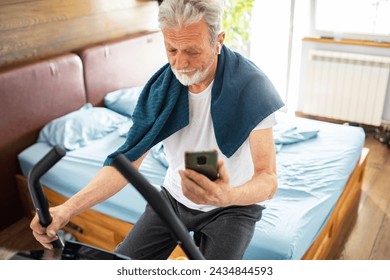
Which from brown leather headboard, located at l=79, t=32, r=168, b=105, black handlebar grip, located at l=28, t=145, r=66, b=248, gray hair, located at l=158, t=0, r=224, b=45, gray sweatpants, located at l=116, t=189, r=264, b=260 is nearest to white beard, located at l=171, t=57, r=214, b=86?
gray hair, located at l=158, t=0, r=224, b=45

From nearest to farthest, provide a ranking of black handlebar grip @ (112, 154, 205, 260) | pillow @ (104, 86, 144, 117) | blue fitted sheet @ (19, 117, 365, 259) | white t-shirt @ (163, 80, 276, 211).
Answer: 1. black handlebar grip @ (112, 154, 205, 260)
2. white t-shirt @ (163, 80, 276, 211)
3. blue fitted sheet @ (19, 117, 365, 259)
4. pillow @ (104, 86, 144, 117)

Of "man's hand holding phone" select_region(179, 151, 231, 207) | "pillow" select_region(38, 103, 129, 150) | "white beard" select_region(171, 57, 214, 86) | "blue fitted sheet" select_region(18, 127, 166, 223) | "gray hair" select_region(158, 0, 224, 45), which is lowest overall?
"blue fitted sheet" select_region(18, 127, 166, 223)

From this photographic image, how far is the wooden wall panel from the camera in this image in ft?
6.32

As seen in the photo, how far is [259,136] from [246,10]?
7.73 ft

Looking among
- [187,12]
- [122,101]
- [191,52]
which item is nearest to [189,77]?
[191,52]

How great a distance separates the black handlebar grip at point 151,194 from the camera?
56 cm

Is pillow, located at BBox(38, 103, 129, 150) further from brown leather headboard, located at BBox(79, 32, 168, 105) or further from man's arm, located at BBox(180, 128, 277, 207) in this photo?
man's arm, located at BBox(180, 128, 277, 207)

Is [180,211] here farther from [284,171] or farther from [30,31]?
[30,31]

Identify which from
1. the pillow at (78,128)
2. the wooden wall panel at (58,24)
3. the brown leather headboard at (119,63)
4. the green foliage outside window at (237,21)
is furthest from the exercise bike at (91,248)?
the green foliage outside window at (237,21)

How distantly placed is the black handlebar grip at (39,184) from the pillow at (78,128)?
1.19 metres

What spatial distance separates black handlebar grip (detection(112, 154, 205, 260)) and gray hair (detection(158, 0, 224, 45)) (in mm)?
469

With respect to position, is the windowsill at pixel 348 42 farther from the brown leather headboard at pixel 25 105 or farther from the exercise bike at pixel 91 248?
the exercise bike at pixel 91 248

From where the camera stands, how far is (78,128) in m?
2.03
